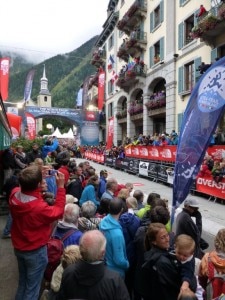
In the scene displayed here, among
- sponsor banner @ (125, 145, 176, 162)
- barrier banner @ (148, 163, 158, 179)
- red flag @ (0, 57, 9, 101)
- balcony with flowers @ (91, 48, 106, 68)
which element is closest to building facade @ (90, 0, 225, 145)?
balcony with flowers @ (91, 48, 106, 68)

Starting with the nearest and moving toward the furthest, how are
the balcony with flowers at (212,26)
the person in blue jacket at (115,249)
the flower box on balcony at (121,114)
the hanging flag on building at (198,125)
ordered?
the person in blue jacket at (115,249)
the hanging flag on building at (198,125)
the balcony with flowers at (212,26)
the flower box on balcony at (121,114)

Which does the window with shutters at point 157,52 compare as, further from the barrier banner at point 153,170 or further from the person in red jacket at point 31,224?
the person in red jacket at point 31,224

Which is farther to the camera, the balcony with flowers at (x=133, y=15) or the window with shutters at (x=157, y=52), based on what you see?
the balcony with flowers at (x=133, y=15)

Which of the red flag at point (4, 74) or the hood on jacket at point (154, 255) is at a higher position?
the red flag at point (4, 74)

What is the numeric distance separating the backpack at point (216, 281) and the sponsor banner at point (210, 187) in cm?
845

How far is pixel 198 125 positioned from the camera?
450 cm

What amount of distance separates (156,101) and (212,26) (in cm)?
951

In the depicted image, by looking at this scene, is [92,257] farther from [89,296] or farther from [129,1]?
[129,1]

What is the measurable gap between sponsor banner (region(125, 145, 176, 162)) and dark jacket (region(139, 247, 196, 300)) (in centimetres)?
1351

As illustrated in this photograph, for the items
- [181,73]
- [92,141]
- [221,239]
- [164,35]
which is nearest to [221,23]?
[181,73]

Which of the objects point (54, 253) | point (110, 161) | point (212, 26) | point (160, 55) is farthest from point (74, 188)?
point (160, 55)

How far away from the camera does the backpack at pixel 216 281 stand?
2869 mm

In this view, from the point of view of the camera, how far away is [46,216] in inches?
126

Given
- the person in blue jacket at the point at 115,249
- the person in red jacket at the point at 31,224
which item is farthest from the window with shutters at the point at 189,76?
the person in red jacket at the point at 31,224
